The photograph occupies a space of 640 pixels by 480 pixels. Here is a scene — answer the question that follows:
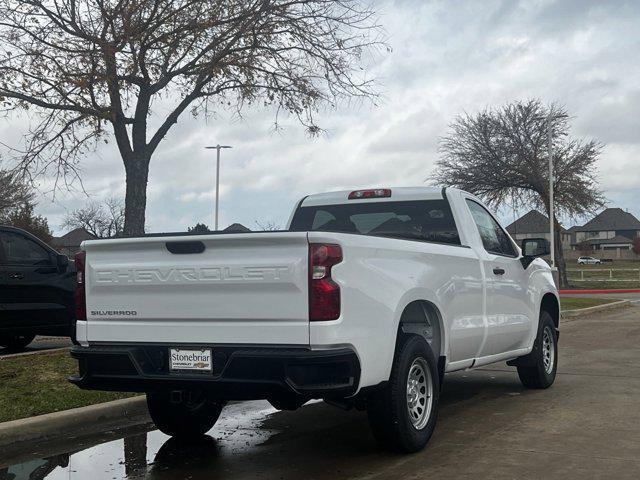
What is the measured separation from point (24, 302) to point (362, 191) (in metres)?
5.43

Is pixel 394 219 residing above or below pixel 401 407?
above

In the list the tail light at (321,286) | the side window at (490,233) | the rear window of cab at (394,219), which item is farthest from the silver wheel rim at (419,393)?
the side window at (490,233)

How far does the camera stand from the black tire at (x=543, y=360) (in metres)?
8.83

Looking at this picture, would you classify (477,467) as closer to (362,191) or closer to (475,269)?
(475,269)

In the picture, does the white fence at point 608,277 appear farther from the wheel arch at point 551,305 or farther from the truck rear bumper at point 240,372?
the truck rear bumper at point 240,372

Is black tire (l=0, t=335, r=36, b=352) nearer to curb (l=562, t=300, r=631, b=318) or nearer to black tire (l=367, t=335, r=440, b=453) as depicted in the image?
black tire (l=367, t=335, r=440, b=453)

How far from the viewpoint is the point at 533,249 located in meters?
8.63

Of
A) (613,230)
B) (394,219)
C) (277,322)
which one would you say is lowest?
(277,322)

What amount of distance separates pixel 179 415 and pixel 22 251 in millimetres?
5486

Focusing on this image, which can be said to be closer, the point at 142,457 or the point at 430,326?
the point at 142,457

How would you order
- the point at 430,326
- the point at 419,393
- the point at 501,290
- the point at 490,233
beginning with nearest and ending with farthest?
1. the point at 419,393
2. the point at 430,326
3. the point at 501,290
4. the point at 490,233

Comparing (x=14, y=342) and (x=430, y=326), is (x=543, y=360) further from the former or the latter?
(x=14, y=342)

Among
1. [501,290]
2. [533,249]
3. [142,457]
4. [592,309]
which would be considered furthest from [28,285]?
[592,309]

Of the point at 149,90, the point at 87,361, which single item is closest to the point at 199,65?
the point at 149,90
